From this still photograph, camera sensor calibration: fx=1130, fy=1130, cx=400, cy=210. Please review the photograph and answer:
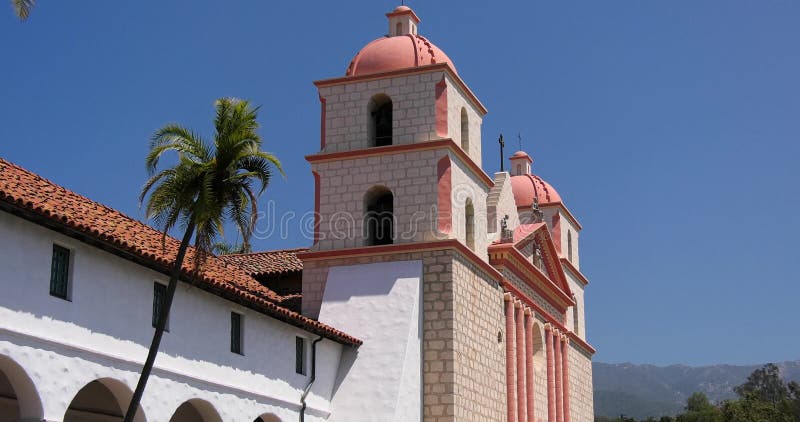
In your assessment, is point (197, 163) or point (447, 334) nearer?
point (197, 163)

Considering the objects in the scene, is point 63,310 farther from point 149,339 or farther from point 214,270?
point 214,270

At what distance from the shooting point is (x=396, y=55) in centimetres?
3000

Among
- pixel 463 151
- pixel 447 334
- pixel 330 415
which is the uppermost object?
pixel 463 151

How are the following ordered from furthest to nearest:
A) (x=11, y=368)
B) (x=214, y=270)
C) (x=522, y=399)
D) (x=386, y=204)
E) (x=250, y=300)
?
(x=522, y=399) → (x=386, y=204) → (x=214, y=270) → (x=250, y=300) → (x=11, y=368)

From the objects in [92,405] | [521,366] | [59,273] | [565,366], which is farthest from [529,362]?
[59,273]

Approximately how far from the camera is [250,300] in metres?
22.5

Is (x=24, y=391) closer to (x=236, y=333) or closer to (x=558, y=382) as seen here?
(x=236, y=333)

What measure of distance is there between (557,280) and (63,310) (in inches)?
876

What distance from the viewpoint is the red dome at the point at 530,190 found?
137 ft

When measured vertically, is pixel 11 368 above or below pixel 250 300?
below

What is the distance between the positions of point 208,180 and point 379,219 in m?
11.3

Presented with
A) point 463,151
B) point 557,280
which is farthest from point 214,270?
point 557,280

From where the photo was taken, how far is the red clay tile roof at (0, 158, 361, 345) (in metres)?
17.1

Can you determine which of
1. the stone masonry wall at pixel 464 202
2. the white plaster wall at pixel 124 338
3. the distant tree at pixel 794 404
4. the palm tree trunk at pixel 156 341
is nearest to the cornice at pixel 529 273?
the stone masonry wall at pixel 464 202
